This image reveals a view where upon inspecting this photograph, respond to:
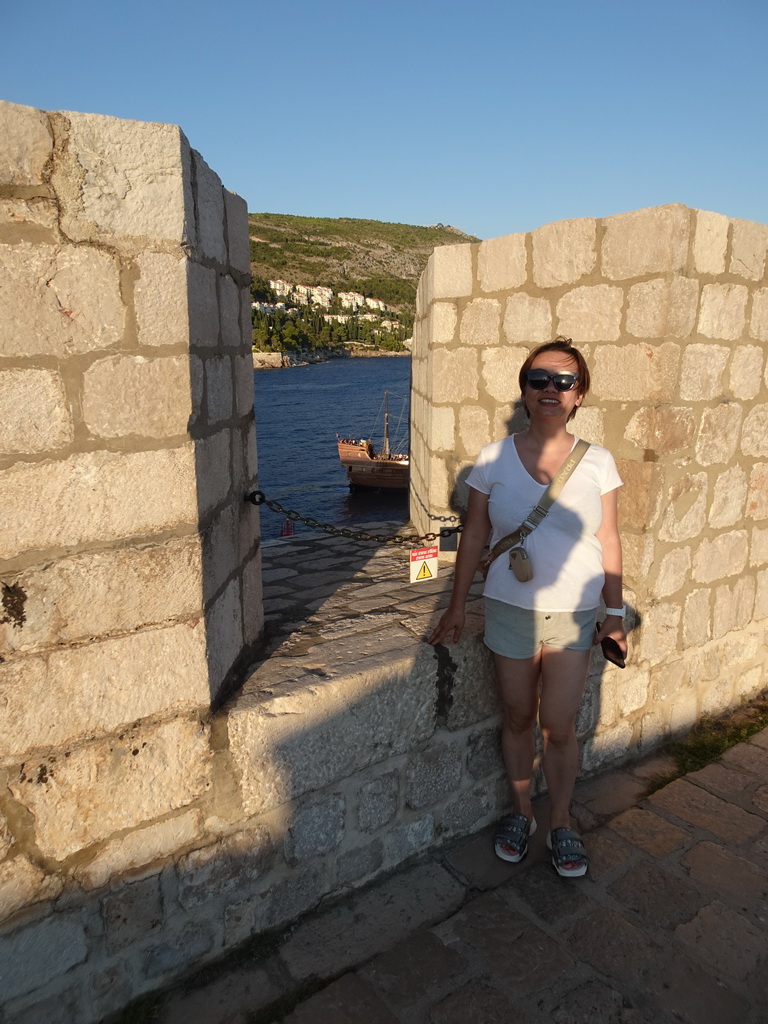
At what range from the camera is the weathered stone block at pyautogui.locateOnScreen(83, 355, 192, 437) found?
5.68 ft

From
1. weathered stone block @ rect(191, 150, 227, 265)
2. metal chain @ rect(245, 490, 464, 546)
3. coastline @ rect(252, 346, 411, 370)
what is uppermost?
coastline @ rect(252, 346, 411, 370)

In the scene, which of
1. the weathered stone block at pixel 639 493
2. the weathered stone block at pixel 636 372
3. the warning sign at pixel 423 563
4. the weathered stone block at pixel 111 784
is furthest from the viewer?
the warning sign at pixel 423 563

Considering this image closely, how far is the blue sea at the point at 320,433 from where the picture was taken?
98.0 feet

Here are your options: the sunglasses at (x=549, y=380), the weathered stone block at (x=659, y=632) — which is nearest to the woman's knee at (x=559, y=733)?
the weathered stone block at (x=659, y=632)

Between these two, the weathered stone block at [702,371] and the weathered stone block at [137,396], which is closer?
the weathered stone block at [137,396]

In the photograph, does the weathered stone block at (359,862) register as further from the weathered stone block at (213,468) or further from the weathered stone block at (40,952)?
the weathered stone block at (213,468)

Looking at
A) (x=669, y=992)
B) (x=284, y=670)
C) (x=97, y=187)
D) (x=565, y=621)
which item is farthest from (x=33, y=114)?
(x=669, y=992)

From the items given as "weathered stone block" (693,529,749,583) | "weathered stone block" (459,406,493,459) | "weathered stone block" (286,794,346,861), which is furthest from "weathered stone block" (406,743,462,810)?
"weathered stone block" (459,406,493,459)

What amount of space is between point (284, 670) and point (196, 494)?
811mm

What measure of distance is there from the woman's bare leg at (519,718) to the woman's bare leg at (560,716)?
0.05 meters

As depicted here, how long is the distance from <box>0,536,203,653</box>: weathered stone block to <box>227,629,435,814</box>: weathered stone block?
1.46 feet

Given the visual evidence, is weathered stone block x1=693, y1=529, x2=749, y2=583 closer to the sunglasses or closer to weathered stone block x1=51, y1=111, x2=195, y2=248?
the sunglasses

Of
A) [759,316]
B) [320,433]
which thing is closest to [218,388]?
[759,316]

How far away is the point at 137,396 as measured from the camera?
1785mm
